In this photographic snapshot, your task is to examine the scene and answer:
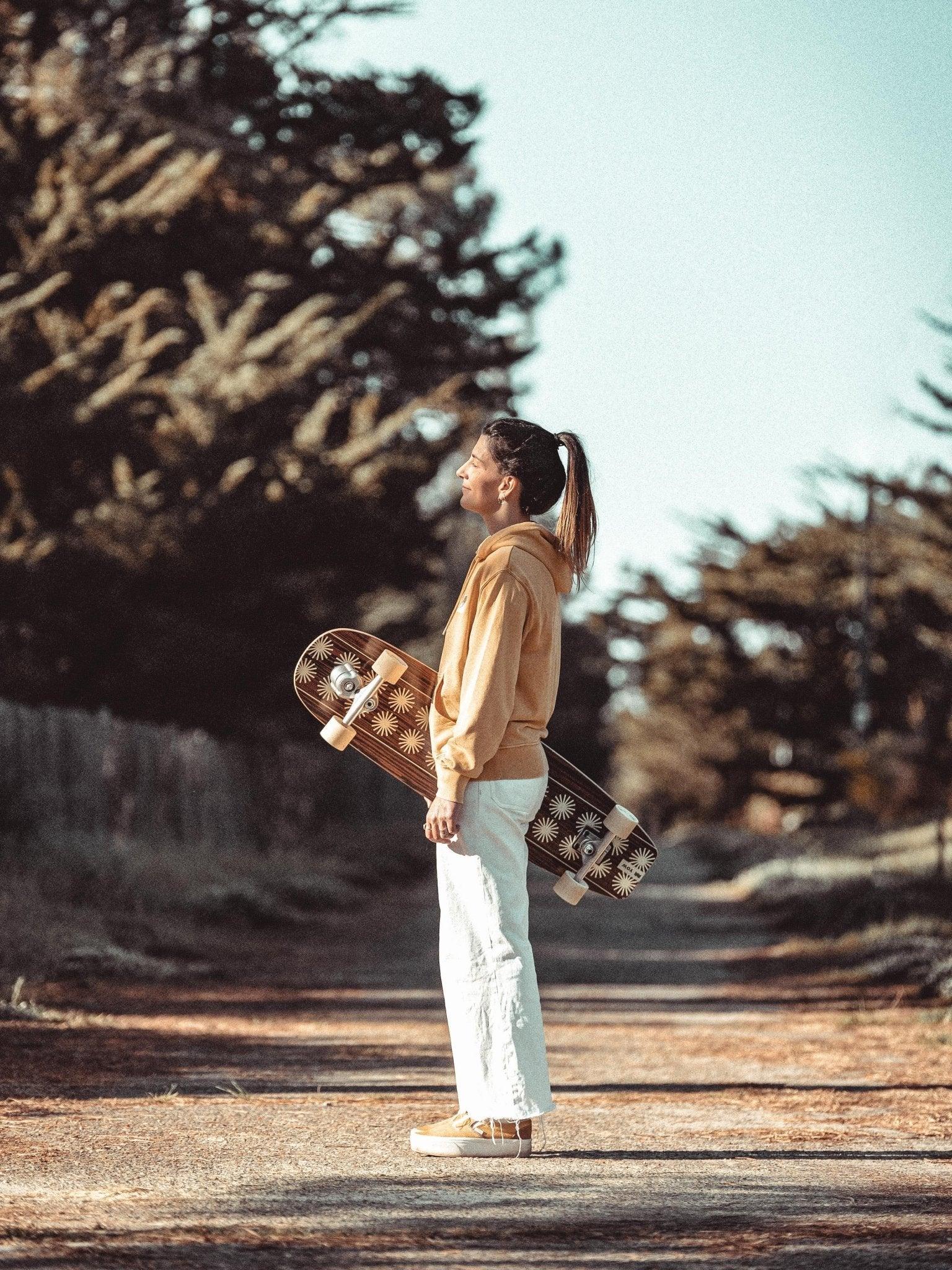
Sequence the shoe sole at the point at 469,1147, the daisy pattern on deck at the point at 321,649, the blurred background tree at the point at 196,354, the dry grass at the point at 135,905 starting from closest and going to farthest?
the shoe sole at the point at 469,1147 → the daisy pattern on deck at the point at 321,649 → the dry grass at the point at 135,905 → the blurred background tree at the point at 196,354

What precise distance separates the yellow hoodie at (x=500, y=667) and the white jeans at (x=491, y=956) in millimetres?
99

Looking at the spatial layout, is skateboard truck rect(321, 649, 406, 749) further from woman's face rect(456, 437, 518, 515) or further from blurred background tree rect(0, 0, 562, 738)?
blurred background tree rect(0, 0, 562, 738)

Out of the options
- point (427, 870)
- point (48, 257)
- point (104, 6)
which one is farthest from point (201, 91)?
point (427, 870)

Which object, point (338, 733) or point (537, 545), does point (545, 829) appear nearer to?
point (338, 733)

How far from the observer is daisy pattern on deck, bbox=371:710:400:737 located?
570cm

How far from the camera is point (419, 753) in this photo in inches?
224

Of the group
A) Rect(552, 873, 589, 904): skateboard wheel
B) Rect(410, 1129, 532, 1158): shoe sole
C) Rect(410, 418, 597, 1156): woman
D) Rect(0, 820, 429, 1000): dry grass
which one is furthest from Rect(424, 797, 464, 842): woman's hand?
Rect(0, 820, 429, 1000): dry grass

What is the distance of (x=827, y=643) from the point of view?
34.2 metres

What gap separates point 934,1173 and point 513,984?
1.20m

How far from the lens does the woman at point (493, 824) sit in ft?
16.8

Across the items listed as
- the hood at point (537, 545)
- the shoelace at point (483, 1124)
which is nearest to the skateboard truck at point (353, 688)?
the hood at point (537, 545)

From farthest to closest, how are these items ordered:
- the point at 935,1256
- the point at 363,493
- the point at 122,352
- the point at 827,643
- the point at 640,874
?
1. the point at 827,643
2. the point at 363,493
3. the point at 122,352
4. the point at 640,874
5. the point at 935,1256

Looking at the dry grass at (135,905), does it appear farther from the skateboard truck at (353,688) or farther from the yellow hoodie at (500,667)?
the yellow hoodie at (500,667)

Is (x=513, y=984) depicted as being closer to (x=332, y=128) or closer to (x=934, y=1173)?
(x=934, y=1173)
